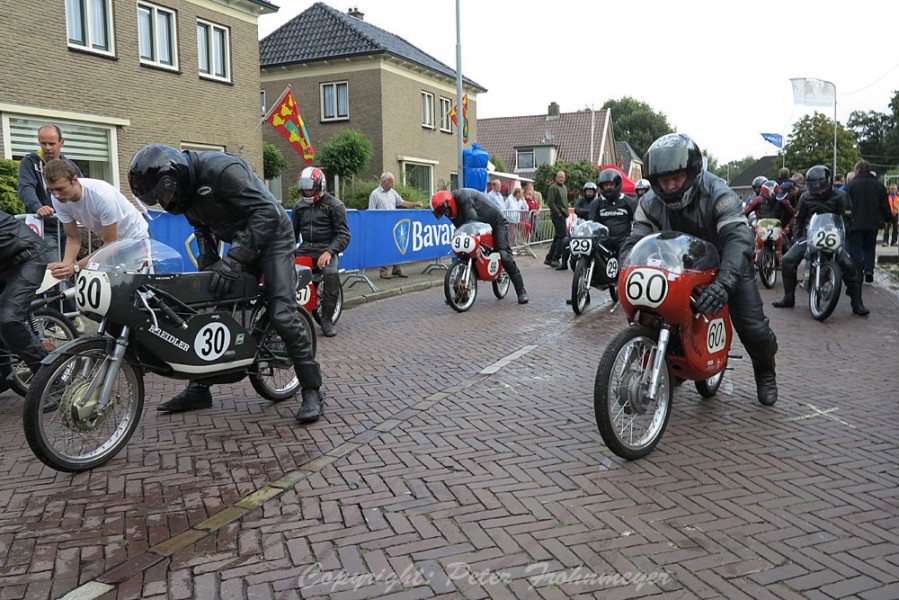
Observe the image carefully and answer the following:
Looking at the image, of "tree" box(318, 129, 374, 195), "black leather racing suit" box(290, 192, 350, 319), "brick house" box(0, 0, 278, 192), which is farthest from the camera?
"tree" box(318, 129, 374, 195)

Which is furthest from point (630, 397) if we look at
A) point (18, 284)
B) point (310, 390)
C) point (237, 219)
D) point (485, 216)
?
point (485, 216)

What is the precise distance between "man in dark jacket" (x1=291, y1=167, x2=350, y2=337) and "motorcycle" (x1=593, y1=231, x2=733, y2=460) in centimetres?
491

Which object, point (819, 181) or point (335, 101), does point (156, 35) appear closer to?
point (335, 101)

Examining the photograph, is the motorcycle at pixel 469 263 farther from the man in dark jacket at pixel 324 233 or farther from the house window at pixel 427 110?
the house window at pixel 427 110

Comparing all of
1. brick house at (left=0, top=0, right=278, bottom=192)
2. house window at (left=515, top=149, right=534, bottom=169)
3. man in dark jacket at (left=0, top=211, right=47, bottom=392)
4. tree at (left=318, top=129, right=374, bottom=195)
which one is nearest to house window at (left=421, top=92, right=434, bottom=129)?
tree at (left=318, top=129, right=374, bottom=195)

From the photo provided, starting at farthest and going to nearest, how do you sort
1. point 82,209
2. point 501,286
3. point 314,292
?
point 501,286 → point 314,292 → point 82,209

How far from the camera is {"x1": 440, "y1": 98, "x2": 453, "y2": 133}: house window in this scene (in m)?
35.0

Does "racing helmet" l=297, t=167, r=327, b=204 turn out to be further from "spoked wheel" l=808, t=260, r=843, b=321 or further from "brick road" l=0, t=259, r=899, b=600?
"spoked wheel" l=808, t=260, r=843, b=321

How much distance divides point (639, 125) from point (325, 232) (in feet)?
272

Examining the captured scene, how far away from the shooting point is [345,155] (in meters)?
26.9

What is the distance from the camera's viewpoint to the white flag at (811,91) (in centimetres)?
3378

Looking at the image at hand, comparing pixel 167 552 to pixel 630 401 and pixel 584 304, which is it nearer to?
pixel 630 401

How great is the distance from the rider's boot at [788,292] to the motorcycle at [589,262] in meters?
2.26

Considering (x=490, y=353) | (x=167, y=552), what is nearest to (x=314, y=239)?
(x=490, y=353)
